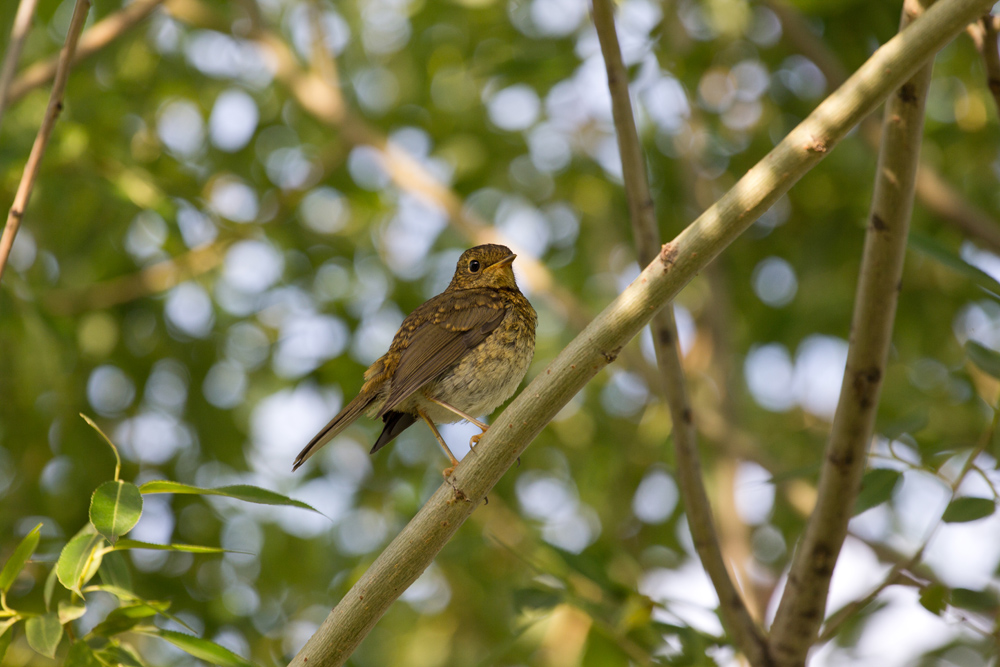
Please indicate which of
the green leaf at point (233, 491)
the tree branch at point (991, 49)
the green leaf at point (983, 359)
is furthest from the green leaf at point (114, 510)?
the tree branch at point (991, 49)

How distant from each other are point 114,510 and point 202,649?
1.62 feet

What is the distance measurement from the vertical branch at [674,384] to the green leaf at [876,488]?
493mm

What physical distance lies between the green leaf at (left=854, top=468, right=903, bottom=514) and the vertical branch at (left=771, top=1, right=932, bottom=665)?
0.85 ft

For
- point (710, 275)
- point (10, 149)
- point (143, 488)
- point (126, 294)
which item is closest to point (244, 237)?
point (126, 294)

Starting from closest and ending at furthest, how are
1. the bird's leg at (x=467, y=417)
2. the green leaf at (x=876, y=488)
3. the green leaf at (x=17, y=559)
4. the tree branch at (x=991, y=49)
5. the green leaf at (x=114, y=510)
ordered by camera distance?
the green leaf at (x=114, y=510) → the green leaf at (x=17, y=559) → the tree branch at (x=991, y=49) → the green leaf at (x=876, y=488) → the bird's leg at (x=467, y=417)


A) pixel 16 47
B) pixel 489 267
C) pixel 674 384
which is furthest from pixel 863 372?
pixel 16 47

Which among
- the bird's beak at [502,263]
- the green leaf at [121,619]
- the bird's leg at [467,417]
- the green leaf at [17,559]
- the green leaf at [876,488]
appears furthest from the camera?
the bird's beak at [502,263]

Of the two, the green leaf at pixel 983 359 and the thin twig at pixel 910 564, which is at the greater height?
the green leaf at pixel 983 359

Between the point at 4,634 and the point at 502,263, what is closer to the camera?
the point at 4,634

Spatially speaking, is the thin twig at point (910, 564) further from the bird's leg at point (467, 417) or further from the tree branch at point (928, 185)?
the tree branch at point (928, 185)

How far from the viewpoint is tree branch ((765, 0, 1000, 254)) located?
419 centimetres

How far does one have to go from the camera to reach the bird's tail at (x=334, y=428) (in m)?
2.83

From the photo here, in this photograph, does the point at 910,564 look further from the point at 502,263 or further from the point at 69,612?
the point at 69,612

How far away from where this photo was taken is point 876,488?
298cm
